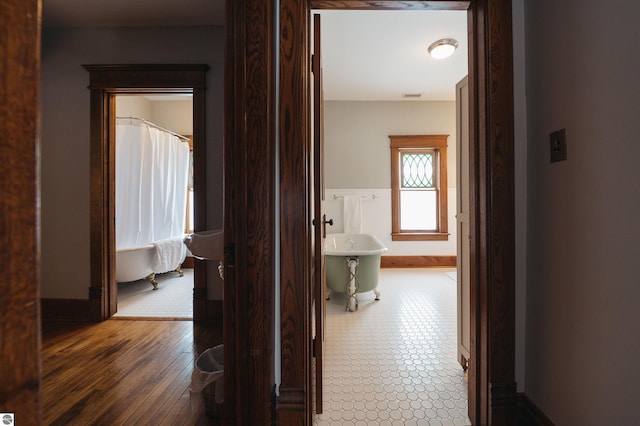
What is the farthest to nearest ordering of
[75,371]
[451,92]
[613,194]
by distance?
[451,92]
[75,371]
[613,194]

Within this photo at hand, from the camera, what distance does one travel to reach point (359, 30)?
8.75ft

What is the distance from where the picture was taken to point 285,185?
3.85 ft

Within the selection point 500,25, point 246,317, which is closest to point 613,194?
point 500,25

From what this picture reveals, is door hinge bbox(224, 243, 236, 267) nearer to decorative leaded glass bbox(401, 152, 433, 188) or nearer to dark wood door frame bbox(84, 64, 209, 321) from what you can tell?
dark wood door frame bbox(84, 64, 209, 321)

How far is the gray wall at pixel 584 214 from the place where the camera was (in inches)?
33.4

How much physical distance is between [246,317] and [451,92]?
4338 millimetres

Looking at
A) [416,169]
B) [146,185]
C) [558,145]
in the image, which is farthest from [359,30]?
[146,185]

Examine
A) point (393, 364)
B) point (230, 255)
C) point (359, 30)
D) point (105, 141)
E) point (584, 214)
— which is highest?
point (359, 30)

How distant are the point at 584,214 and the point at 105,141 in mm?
3220

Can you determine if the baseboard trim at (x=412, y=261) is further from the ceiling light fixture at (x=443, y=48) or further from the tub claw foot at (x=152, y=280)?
the tub claw foot at (x=152, y=280)

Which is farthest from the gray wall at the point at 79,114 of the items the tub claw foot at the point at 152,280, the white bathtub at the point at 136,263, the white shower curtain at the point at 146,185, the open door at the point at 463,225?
the open door at the point at 463,225

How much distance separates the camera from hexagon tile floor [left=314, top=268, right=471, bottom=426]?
143 centimetres

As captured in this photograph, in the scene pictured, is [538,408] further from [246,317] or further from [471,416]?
[246,317]

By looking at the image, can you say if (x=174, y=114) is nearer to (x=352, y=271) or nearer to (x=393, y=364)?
(x=352, y=271)
